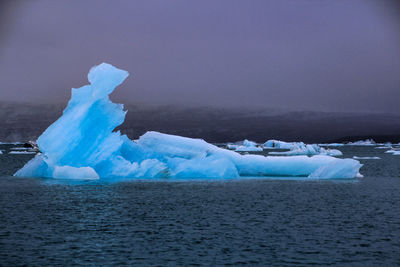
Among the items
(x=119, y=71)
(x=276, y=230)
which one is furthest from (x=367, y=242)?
(x=119, y=71)

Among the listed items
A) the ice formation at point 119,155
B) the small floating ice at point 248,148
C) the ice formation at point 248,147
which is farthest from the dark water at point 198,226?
the ice formation at point 248,147

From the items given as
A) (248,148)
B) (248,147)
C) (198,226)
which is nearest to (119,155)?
(198,226)

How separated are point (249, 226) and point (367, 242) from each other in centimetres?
370

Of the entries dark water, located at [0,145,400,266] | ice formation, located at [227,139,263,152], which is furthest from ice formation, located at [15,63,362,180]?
ice formation, located at [227,139,263,152]

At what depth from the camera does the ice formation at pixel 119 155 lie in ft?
92.8

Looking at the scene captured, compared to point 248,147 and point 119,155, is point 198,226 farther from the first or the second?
point 248,147

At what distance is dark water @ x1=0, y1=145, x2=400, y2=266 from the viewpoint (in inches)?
445

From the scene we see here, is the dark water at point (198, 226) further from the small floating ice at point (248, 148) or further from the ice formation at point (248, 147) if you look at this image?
the ice formation at point (248, 147)

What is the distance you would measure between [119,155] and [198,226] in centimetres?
1636

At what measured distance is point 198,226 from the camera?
1523 centimetres

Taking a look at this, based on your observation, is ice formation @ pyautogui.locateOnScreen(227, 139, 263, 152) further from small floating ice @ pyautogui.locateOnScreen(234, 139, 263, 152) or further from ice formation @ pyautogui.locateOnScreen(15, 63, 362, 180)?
ice formation @ pyautogui.locateOnScreen(15, 63, 362, 180)

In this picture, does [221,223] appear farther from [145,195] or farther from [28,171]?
[28,171]

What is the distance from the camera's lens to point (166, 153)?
30438 millimetres

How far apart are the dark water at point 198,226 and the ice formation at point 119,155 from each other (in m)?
3.15
